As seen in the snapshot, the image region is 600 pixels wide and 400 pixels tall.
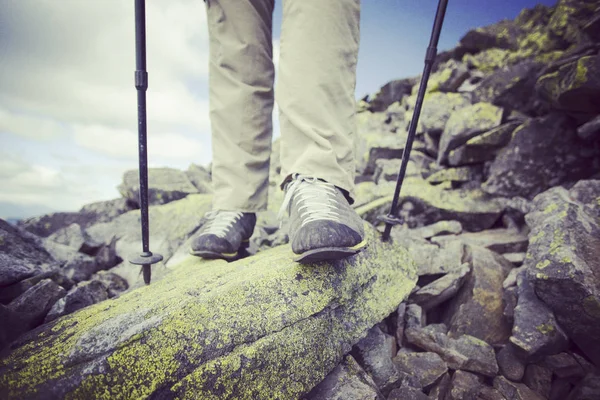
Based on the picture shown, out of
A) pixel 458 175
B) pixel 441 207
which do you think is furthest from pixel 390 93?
pixel 441 207

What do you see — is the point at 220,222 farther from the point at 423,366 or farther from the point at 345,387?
the point at 423,366

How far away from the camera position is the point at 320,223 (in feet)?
4.88

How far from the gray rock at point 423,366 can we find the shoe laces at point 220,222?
1734 millimetres

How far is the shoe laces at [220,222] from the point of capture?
235 centimetres

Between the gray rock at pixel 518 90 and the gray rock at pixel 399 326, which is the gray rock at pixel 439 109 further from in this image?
the gray rock at pixel 399 326

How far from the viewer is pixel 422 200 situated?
4344 mm

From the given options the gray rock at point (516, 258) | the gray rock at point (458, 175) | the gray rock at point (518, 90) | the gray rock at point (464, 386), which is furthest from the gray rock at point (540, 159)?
the gray rock at point (464, 386)

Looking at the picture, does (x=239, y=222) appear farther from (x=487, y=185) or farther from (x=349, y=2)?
(x=487, y=185)

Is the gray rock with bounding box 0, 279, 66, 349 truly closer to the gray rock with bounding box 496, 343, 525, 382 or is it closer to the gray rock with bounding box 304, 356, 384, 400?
the gray rock with bounding box 304, 356, 384, 400

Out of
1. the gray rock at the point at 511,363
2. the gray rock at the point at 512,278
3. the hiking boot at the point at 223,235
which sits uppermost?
the hiking boot at the point at 223,235

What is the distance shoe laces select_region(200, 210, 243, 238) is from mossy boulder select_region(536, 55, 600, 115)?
424 cm

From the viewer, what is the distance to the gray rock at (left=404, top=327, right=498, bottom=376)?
1863 millimetres

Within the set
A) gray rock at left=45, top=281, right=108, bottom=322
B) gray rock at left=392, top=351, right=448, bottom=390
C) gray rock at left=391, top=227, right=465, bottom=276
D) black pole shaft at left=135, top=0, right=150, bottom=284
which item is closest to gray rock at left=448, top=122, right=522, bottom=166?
gray rock at left=391, top=227, right=465, bottom=276

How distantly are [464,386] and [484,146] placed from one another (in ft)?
13.7
